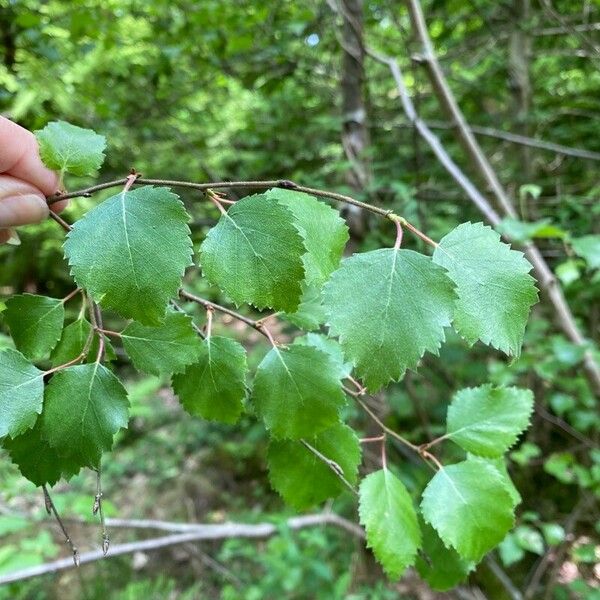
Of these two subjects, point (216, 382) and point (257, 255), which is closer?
point (257, 255)

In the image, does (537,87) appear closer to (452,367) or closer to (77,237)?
(452,367)

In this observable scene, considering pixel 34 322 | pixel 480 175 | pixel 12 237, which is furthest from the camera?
pixel 480 175

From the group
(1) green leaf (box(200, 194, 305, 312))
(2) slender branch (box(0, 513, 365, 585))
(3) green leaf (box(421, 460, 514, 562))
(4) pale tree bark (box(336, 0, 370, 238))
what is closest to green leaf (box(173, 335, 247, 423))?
(1) green leaf (box(200, 194, 305, 312))

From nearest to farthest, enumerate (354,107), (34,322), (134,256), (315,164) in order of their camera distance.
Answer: (134,256)
(34,322)
(354,107)
(315,164)

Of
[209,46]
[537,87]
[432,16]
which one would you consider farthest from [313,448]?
[537,87]

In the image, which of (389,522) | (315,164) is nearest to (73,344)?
(389,522)

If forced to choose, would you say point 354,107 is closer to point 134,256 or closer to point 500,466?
point 500,466
